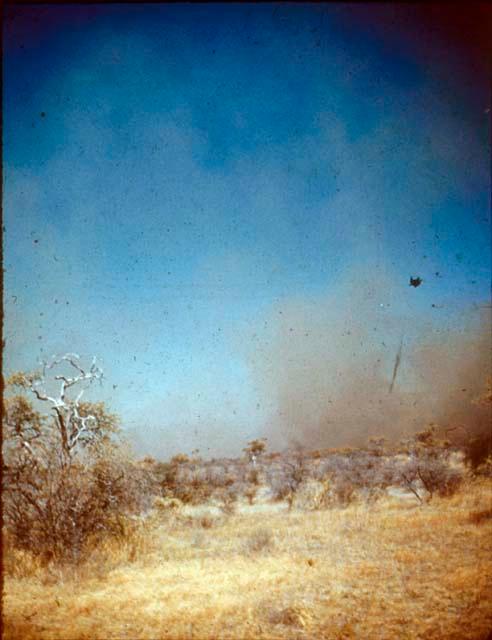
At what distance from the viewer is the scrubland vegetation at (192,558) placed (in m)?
5.86

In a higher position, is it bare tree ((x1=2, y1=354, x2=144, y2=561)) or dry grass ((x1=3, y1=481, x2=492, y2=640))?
bare tree ((x1=2, y1=354, x2=144, y2=561))

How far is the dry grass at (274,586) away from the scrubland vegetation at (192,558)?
1.0 inches

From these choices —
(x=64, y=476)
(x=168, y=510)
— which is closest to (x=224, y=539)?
(x=168, y=510)

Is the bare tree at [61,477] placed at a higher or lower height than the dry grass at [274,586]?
higher

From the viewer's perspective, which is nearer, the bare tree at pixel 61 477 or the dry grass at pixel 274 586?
the dry grass at pixel 274 586

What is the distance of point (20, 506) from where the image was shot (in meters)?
8.54

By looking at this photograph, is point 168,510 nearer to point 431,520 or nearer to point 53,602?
point 53,602

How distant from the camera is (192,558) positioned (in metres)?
9.08

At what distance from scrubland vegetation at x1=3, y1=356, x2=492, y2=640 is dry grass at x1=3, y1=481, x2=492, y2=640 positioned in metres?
0.02

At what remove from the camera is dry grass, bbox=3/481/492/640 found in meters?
5.74

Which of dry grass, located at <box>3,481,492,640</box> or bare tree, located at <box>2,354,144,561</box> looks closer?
dry grass, located at <box>3,481,492,640</box>

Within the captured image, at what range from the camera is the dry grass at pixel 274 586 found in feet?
18.8

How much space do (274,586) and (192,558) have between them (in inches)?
110

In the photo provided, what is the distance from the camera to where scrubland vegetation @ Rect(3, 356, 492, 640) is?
5859mm
